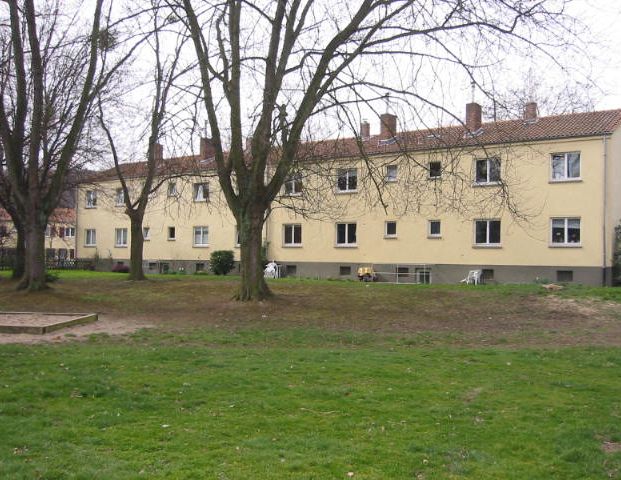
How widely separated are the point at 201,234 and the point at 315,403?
3634 cm

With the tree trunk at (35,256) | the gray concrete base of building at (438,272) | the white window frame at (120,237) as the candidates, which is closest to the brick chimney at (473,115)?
the gray concrete base of building at (438,272)

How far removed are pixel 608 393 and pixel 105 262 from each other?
44.2 m

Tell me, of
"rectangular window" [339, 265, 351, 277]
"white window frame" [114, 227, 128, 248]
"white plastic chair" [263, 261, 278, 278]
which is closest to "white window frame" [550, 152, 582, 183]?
"rectangular window" [339, 265, 351, 277]

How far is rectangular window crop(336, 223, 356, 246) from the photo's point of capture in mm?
36219

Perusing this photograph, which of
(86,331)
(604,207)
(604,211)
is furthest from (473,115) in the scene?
(86,331)

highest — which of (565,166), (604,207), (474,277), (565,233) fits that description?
(565,166)

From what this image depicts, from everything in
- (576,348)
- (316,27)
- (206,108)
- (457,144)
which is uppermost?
(316,27)

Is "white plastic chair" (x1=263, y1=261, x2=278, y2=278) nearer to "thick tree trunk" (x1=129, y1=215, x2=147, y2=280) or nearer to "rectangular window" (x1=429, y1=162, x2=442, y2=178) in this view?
"thick tree trunk" (x1=129, y1=215, x2=147, y2=280)

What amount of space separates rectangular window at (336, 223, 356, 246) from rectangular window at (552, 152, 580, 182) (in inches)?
450

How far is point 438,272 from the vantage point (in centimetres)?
3281

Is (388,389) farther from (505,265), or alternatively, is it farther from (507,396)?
(505,265)

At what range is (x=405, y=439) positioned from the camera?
594cm

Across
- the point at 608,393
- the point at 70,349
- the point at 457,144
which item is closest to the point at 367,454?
the point at 608,393

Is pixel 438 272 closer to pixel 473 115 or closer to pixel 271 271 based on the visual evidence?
pixel 473 115
